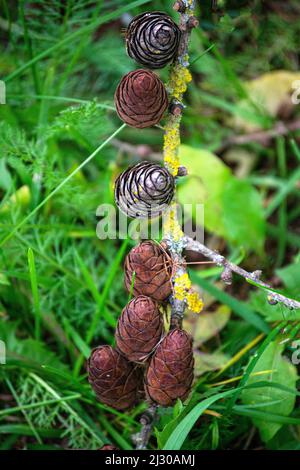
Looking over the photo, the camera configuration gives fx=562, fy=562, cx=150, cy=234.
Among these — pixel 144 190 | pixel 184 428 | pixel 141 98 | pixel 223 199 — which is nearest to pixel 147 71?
pixel 141 98

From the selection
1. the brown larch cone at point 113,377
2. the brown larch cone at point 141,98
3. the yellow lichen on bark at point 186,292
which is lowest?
the brown larch cone at point 113,377

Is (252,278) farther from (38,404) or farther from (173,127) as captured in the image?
(38,404)

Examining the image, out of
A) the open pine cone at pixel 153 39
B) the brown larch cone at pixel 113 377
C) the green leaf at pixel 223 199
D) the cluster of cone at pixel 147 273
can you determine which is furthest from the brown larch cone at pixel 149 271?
the green leaf at pixel 223 199

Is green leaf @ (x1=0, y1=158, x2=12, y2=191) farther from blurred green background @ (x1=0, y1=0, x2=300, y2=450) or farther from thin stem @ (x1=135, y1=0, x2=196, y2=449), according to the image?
thin stem @ (x1=135, y1=0, x2=196, y2=449)

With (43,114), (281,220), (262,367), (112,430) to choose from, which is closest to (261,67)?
(281,220)

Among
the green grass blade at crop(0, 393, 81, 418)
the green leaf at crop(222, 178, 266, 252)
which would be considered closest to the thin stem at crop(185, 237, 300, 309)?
the green grass blade at crop(0, 393, 81, 418)

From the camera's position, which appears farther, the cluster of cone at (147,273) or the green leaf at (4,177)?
the green leaf at (4,177)

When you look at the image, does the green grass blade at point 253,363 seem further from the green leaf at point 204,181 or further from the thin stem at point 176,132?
the green leaf at point 204,181
